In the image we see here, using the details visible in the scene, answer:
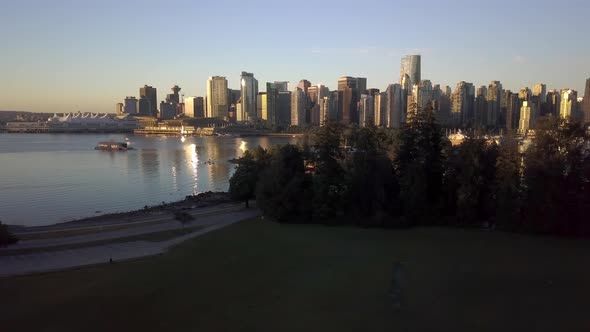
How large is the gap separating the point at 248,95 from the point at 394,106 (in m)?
69.5

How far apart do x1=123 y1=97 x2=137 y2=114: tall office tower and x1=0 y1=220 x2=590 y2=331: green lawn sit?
158373 mm

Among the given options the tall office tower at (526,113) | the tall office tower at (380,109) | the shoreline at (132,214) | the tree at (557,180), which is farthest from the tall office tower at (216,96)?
the tree at (557,180)

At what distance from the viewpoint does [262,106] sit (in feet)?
398

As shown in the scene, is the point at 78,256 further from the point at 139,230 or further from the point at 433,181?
the point at 433,181

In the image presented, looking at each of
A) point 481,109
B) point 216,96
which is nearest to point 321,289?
point 481,109

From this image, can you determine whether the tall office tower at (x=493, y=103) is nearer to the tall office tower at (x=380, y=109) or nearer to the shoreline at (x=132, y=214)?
the tall office tower at (x=380, y=109)

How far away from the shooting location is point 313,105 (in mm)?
105375

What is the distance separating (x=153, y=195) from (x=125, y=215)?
5894 millimetres

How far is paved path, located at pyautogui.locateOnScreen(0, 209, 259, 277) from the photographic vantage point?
912 centimetres

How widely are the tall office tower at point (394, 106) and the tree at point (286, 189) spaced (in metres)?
57.2

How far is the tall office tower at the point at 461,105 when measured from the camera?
2764 inches

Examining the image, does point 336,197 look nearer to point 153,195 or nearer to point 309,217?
point 309,217

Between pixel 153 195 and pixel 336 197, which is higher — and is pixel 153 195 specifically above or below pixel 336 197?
below

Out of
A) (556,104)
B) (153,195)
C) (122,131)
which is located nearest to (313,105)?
(122,131)
